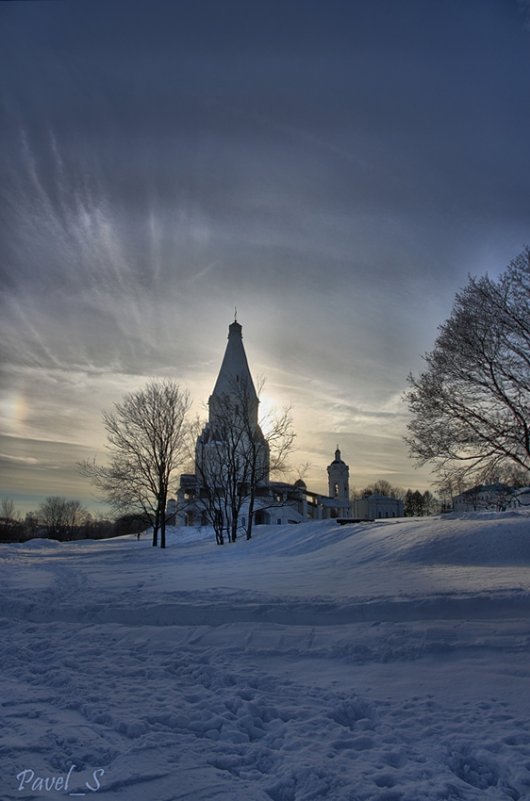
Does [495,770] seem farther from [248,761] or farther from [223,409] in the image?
[223,409]

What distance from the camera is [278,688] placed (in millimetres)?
5145

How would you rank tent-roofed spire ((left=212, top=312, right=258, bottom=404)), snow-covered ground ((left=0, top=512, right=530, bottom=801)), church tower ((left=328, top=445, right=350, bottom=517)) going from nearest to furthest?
snow-covered ground ((left=0, top=512, right=530, bottom=801))
tent-roofed spire ((left=212, top=312, right=258, bottom=404))
church tower ((left=328, top=445, right=350, bottom=517))

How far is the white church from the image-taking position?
27.7m

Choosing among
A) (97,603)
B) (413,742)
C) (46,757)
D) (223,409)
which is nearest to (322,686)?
(413,742)

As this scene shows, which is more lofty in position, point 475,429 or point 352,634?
point 475,429

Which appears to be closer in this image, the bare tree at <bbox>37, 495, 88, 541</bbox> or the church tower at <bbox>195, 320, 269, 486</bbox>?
the church tower at <bbox>195, 320, 269, 486</bbox>

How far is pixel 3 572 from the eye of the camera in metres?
15.5

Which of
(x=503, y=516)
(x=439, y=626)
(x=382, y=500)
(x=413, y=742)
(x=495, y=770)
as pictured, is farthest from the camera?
(x=382, y=500)

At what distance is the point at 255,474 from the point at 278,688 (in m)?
20.0

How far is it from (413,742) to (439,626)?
2598 mm

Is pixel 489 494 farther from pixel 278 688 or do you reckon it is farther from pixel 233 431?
pixel 278 688

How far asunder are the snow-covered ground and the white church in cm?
1556

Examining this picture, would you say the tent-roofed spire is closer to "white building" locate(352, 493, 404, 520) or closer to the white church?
the white church

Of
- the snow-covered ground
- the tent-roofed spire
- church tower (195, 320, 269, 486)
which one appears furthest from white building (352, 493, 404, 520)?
the snow-covered ground
